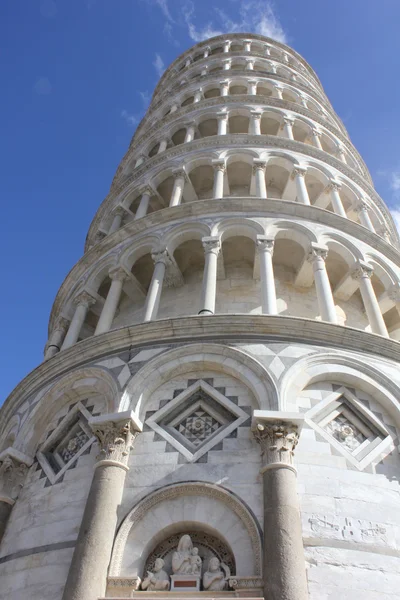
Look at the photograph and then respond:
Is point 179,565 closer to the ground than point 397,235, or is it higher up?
closer to the ground

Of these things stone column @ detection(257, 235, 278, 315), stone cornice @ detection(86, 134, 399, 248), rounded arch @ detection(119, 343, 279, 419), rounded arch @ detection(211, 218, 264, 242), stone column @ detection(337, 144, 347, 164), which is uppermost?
stone column @ detection(337, 144, 347, 164)

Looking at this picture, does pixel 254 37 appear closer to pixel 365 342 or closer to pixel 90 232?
pixel 90 232

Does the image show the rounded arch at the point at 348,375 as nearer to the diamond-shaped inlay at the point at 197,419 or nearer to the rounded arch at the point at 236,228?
the diamond-shaped inlay at the point at 197,419

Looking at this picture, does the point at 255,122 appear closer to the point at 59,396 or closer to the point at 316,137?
the point at 316,137

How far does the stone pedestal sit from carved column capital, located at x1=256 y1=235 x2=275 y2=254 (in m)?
7.32

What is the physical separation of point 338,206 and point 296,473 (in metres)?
9.83

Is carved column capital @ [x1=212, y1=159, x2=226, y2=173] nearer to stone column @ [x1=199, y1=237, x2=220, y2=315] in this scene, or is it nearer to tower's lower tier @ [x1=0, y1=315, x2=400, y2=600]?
stone column @ [x1=199, y1=237, x2=220, y2=315]

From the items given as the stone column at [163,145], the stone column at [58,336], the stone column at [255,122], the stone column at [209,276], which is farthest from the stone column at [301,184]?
the stone column at [58,336]

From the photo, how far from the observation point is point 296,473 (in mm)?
7953

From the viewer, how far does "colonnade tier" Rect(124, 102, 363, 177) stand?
19609 millimetres

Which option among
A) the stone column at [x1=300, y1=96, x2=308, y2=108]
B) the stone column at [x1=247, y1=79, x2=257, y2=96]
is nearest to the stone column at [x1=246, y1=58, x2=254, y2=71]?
the stone column at [x1=247, y1=79, x2=257, y2=96]

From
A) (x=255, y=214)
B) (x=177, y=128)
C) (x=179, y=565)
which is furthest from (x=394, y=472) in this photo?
(x=177, y=128)

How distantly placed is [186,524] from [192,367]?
9.43ft

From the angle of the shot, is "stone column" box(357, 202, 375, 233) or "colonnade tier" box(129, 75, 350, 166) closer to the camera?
"stone column" box(357, 202, 375, 233)
